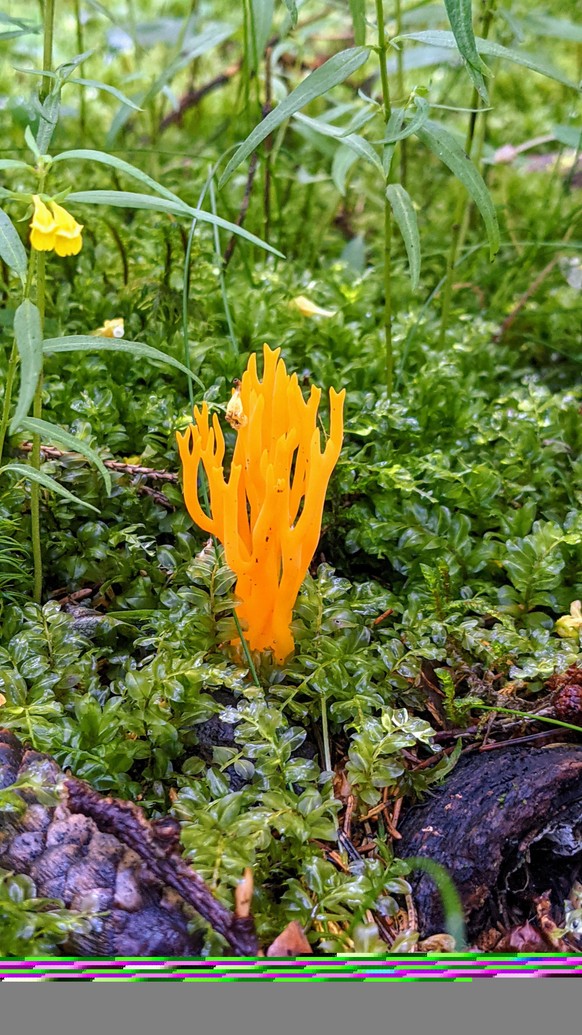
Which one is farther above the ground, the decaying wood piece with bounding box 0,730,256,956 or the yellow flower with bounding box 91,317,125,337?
the yellow flower with bounding box 91,317,125,337

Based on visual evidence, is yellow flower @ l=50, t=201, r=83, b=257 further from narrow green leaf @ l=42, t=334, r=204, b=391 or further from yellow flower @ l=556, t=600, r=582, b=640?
yellow flower @ l=556, t=600, r=582, b=640

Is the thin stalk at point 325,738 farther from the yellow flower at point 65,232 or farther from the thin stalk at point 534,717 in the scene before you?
the yellow flower at point 65,232

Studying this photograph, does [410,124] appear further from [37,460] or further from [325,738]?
[325,738]

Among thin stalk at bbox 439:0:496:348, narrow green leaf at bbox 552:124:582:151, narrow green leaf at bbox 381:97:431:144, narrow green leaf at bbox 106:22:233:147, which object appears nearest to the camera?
narrow green leaf at bbox 381:97:431:144

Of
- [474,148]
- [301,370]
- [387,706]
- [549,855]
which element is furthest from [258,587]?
[474,148]

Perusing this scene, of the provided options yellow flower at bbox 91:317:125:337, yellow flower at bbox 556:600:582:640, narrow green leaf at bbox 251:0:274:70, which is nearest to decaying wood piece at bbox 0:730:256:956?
yellow flower at bbox 556:600:582:640

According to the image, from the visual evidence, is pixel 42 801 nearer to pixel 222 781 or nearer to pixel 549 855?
pixel 222 781
